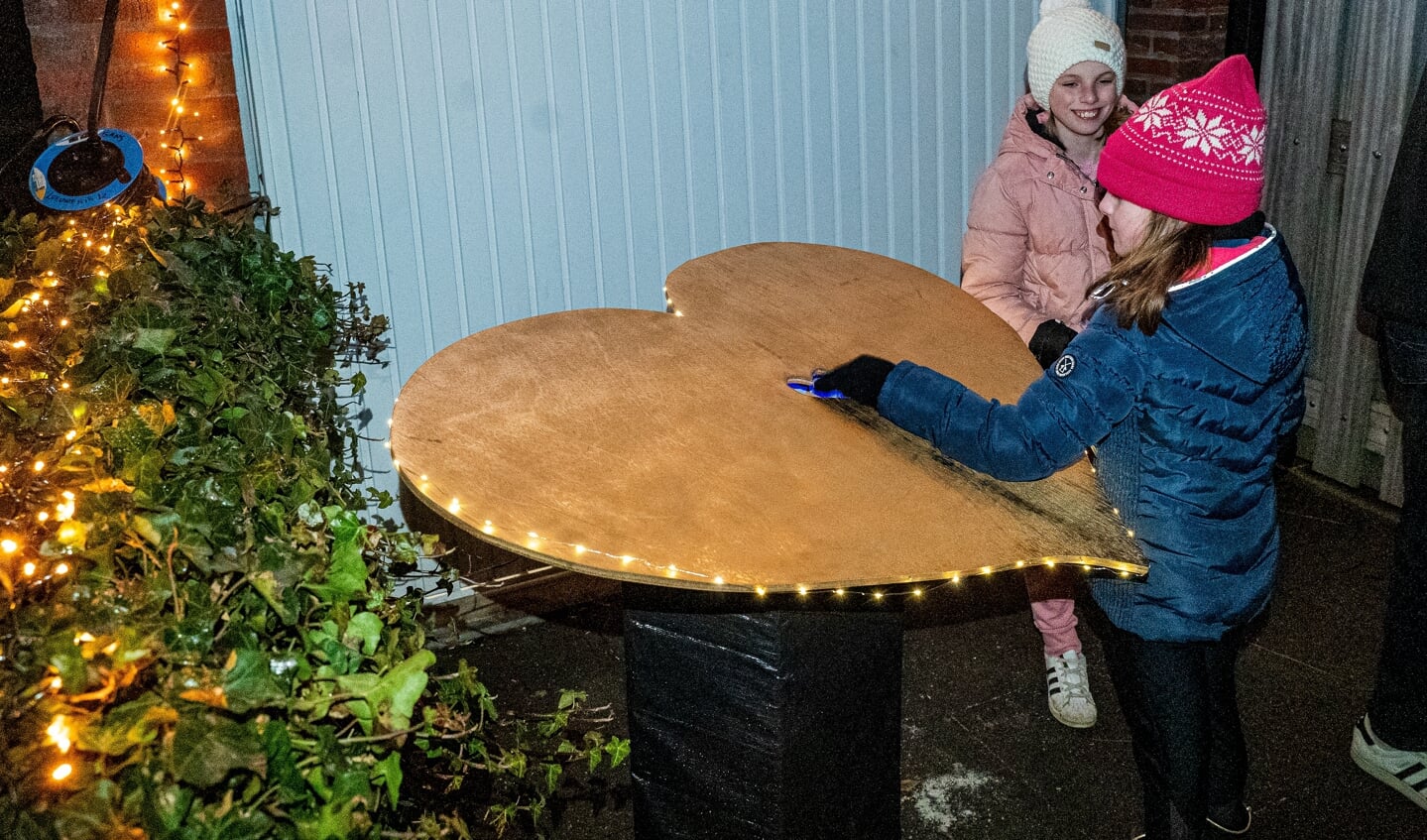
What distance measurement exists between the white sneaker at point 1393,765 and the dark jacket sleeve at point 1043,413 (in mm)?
1672

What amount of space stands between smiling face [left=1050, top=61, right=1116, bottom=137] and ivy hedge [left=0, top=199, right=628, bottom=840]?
2212mm

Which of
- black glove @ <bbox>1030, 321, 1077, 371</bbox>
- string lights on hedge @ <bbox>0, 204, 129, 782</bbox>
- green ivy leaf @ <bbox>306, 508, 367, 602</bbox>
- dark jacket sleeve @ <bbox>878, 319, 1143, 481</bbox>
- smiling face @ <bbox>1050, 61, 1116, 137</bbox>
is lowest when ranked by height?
black glove @ <bbox>1030, 321, 1077, 371</bbox>

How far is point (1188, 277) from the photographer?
2383 millimetres

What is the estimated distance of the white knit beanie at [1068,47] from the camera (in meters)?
3.55

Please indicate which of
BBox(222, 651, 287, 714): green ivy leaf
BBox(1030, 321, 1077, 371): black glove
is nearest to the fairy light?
BBox(222, 651, 287, 714): green ivy leaf

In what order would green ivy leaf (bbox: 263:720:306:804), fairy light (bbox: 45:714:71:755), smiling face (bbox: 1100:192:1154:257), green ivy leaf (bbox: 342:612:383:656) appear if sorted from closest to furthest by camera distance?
1. fairy light (bbox: 45:714:71:755)
2. green ivy leaf (bbox: 263:720:306:804)
3. green ivy leaf (bbox: 342:612:383:656)
4. smiling face (bbox: 1100:192:1154:257)

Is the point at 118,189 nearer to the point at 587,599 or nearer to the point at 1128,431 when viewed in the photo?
the point at 587,599

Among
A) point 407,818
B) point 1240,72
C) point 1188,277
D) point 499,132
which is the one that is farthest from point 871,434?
point 499,132

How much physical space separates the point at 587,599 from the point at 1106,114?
237 centimetres

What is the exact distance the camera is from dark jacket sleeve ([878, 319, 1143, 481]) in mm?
2328

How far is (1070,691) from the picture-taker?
3.74m

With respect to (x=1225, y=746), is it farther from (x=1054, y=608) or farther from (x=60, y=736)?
(x=60, y=736)

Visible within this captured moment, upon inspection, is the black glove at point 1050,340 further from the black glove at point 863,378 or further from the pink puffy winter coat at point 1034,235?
the black glove at point 863,378

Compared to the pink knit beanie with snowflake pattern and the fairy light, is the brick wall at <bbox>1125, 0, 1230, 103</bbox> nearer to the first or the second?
the pink knit beanie with snowflake pattern
